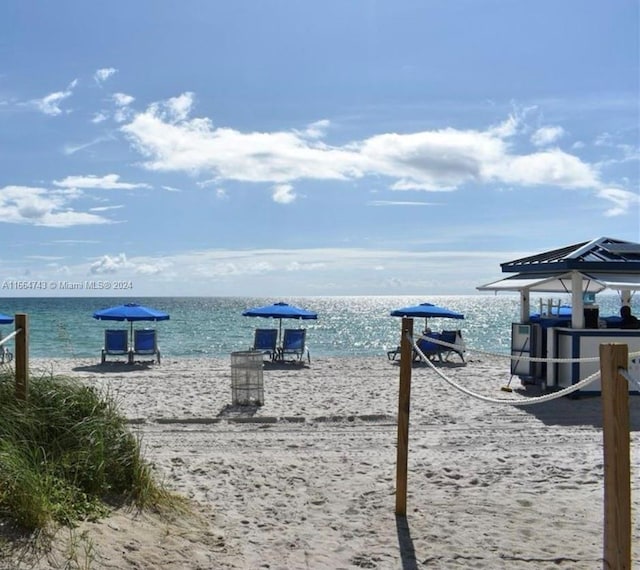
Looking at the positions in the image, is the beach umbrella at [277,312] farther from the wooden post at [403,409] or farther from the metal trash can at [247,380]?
the wooden post at [403,409]

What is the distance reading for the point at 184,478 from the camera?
5797 mm

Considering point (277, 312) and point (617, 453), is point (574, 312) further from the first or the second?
point (277, 312)

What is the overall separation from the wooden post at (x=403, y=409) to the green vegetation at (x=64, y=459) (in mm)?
1640

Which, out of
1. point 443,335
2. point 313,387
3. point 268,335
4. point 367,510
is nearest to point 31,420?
point 367,510

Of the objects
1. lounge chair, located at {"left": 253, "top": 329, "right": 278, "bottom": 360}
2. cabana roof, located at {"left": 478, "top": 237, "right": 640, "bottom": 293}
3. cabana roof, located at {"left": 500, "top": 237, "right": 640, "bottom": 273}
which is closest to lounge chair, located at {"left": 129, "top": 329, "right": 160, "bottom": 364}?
lounge chair, located at {"left": 253, "top": 329, "right": 278, "bottom": 360}

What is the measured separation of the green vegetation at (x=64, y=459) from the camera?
3.78 m

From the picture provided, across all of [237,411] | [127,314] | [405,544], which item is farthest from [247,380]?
[127,314]

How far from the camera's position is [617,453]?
2742 millimetres

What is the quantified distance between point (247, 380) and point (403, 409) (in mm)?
5108

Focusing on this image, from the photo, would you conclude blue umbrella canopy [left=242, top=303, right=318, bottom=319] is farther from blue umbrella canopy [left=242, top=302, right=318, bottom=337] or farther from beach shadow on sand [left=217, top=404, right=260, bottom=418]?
beach shadow on sand [left=217, top=404, right=260, bottom=418]

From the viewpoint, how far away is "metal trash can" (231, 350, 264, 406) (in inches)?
378

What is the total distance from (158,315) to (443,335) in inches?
280

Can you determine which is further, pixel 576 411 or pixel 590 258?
pixel 590 258

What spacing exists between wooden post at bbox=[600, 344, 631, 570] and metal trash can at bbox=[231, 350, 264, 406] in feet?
23.5
